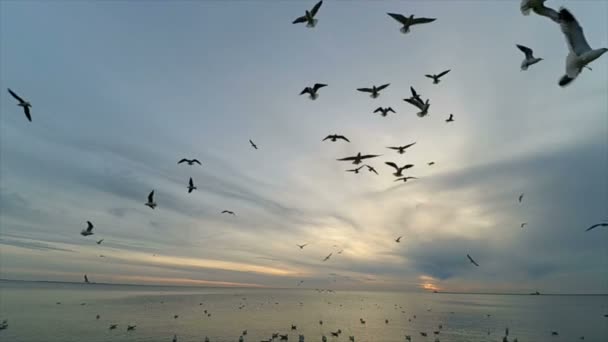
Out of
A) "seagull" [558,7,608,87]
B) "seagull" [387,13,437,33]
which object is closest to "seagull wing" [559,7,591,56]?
"seagull" [558,7,608,87]

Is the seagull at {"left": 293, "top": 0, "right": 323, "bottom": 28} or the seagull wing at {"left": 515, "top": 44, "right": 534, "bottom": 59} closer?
the seagull wing at {"left": 515, "top": 44, "right": 534, "bottom": 59}

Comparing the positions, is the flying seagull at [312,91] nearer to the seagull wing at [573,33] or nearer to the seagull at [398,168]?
the seagull at [398,168]

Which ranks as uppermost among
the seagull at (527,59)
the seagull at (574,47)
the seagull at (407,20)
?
the seagull at (407,20)

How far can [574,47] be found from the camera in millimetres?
9344

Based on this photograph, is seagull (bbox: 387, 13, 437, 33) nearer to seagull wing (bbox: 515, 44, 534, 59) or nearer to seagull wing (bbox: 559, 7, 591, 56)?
seagull wing (bbox: 515, 44, 534, 59)

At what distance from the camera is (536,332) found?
269 ft

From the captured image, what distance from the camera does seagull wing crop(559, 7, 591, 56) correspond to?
9.20 metres

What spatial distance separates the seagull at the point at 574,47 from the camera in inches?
362

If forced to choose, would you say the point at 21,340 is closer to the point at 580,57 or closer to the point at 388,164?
the point at 388,164

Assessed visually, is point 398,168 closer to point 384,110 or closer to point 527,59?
point 384,110

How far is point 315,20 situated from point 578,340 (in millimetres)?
89113

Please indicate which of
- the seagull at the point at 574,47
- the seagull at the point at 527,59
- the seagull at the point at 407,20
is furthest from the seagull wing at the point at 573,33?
the seagull at the point at 407,20

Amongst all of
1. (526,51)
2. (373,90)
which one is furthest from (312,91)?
(526,51)

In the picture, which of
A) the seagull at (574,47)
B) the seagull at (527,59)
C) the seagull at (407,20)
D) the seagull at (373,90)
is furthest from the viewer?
the seagull at (373,90)
